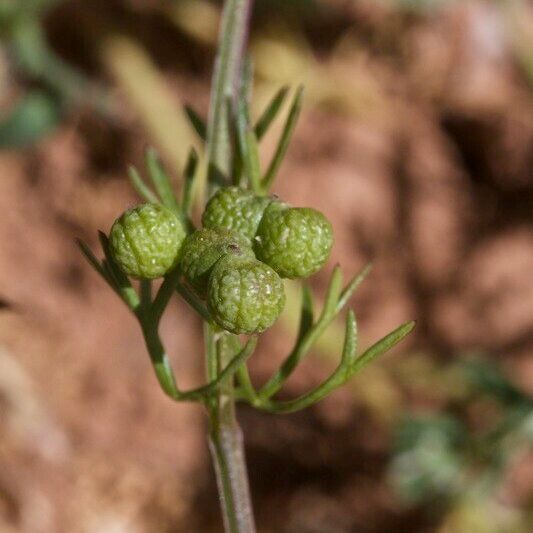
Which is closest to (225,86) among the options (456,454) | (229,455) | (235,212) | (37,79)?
(235,212)

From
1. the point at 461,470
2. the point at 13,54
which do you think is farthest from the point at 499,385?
the point at 13,54

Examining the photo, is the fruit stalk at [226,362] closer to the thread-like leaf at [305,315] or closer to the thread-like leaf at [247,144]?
the thread-like leaf at [247,144]

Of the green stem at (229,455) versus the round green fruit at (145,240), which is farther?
the green stem at (229,455)

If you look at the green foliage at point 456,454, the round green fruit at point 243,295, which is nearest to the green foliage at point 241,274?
the round green fruit at point 243,295

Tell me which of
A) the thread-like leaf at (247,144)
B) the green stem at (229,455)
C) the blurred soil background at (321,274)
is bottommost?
the green stem at (229,455)

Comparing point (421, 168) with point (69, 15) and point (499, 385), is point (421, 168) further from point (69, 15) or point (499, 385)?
point (69, 15)

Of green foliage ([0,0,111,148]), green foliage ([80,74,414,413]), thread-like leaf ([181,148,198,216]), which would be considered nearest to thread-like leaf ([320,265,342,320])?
green foliage ([80,74,414,413])

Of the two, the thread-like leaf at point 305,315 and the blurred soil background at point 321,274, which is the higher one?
the blurred soil background at point 321,274
